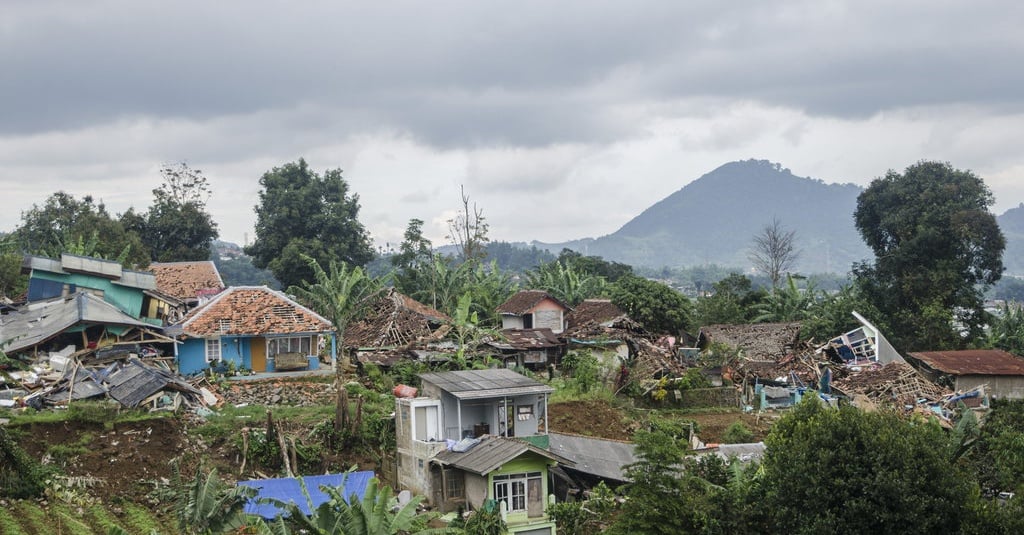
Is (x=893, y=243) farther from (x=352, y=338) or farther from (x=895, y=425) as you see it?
(x=895, y=425)

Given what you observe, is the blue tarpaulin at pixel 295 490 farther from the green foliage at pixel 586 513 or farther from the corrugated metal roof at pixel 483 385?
the green foliage at pixel 586 513

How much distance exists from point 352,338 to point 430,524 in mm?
16547

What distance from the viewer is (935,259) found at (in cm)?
4247

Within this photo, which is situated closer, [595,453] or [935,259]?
[595,453]

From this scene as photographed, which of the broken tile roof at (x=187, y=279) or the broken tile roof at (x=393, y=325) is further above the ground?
the broken tile roof at (x=187, y=279)

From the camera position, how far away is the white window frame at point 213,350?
1254 inches

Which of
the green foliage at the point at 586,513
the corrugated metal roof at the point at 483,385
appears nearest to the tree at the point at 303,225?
the corrugated metal roof at the point at 483,385

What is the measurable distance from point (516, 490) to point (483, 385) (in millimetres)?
3639

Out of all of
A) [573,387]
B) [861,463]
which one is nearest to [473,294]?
[573,387]

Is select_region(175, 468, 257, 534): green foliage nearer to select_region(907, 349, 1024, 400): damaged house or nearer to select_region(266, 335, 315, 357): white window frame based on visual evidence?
select_region(266, 335, 315, 357): white window frame

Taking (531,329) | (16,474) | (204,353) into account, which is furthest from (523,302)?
(16,474)

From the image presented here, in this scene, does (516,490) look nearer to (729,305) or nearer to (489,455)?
(489,455)

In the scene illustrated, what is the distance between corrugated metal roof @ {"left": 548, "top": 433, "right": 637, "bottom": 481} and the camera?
24.7 metres

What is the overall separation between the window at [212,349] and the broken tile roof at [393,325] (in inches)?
226
